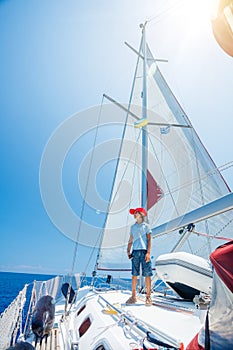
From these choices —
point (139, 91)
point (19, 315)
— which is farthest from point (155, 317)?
point (139, 91)

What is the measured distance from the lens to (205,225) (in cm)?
365

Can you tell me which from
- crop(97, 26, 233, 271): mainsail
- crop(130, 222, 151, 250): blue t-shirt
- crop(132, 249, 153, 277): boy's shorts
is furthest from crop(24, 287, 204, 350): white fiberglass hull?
crop(97, 26, 233, 271): mainsail

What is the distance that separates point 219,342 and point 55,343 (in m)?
2.44

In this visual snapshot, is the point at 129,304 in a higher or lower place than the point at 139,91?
lower

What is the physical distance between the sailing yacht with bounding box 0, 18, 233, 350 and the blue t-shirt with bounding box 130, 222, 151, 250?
0.21 metres

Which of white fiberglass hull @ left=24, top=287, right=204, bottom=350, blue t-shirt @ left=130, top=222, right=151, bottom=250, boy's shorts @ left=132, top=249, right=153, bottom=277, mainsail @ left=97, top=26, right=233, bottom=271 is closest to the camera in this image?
white fiberglass hull @ left=24, top=287, right=204, bottom=350

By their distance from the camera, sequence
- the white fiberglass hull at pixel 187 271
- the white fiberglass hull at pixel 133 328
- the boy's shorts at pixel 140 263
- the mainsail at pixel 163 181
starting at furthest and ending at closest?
the mainsail at pixel 163 181
the boy's shorts at pixel 140 263
the white fiberglass hull at pixel 187 271
the white fiberglass hull at pixel 133 328

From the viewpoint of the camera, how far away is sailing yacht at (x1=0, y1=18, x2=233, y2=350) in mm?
1455

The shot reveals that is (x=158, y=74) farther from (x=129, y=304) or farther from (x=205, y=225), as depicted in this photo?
(x=129, y=304)

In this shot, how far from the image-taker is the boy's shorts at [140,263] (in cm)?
300

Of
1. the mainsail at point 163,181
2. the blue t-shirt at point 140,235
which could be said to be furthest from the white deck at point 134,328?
the mainsail at point 163,181

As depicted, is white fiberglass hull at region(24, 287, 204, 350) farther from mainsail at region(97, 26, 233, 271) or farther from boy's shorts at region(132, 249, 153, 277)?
mainsail at region(97, 26, 233, 271)

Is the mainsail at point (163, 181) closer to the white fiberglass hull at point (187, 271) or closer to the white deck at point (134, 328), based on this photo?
the white fiberglass hull at point (187, 271)

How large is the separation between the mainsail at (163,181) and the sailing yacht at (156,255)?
2 cm
